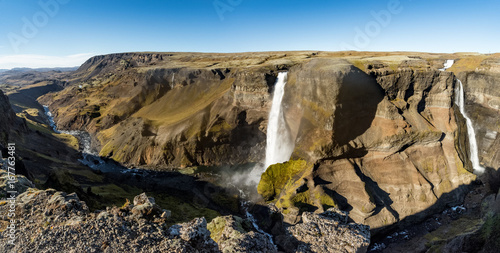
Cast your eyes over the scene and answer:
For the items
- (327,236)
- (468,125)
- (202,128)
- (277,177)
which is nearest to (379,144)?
(277,177)

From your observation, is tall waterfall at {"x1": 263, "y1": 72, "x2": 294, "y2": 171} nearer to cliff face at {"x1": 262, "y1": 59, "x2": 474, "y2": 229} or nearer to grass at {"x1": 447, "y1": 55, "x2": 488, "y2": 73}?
cliff face at {"x1": 262, "y1": 59, "x2": 474, "y2": 229}

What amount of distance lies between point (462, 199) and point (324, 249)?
30.5 meters

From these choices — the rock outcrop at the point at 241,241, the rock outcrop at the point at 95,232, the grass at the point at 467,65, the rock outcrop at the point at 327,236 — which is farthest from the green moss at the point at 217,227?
the grass at the point at 467,65

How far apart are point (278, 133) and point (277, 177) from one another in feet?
35.8

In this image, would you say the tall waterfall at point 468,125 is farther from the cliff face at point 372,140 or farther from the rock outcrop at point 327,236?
the rock outcrop at point 327,236

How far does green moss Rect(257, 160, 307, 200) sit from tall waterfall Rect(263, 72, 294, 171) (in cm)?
437

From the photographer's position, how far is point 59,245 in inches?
410

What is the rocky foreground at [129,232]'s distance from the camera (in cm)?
1059

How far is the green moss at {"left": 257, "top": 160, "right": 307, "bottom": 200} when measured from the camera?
35625mm

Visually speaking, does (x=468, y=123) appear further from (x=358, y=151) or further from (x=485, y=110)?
(x=358, y=151)

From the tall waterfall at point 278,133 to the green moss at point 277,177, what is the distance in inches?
172

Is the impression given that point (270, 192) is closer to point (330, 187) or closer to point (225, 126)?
point (330, 187)

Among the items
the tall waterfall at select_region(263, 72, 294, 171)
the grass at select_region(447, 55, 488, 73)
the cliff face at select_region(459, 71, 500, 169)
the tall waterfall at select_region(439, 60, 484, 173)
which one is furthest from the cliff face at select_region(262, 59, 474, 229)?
the grass at select_region(447, 55, 488, 73)

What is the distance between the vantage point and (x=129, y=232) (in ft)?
37.0
